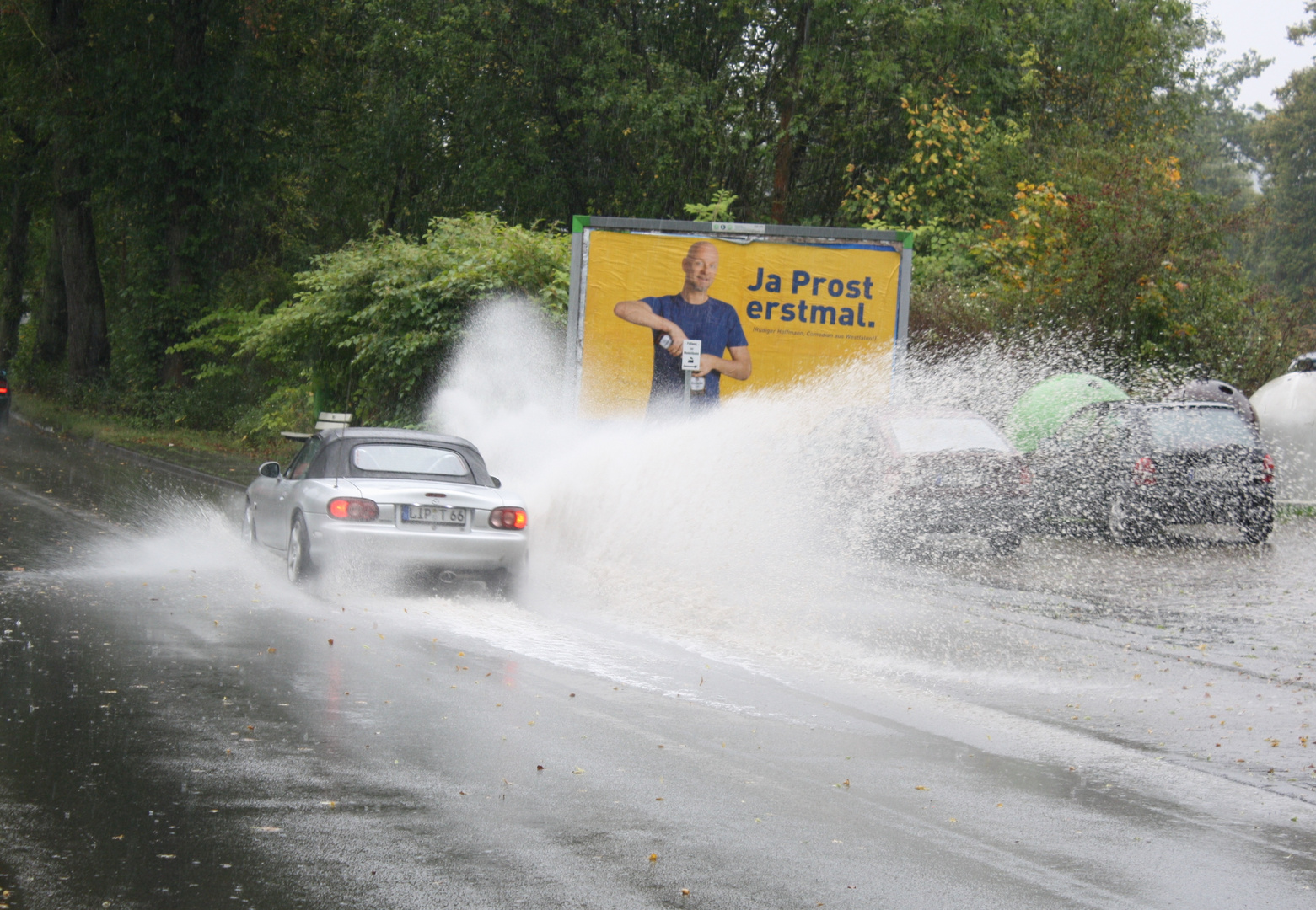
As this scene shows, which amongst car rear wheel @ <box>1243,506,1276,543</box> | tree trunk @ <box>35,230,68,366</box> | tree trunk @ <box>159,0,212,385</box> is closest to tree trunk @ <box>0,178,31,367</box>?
tree trunk @ <box>35,230,68,366</box>

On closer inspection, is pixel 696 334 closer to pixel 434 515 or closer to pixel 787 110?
pixel 434 515

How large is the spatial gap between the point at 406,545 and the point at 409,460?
131 centimetres

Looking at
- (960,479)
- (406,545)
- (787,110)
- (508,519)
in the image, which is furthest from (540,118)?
(406,545)

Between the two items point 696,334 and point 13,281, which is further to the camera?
point 13,281

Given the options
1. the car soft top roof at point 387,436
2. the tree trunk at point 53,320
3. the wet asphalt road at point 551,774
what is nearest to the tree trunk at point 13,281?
the tree trunk at point 53,320

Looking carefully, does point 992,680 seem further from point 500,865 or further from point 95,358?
point 95,358

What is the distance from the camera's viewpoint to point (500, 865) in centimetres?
471

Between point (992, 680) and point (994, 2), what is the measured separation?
2441cm

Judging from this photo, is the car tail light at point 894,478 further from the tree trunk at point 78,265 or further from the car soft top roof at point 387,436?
the tree trunk at point 78,265

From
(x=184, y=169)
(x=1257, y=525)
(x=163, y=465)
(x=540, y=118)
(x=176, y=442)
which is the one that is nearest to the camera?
(x=1257, y=525)

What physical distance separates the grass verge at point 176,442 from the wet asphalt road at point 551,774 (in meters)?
12.7

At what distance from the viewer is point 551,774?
5.90 meters

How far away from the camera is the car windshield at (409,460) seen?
11062 millimetres

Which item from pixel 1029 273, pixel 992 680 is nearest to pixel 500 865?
pixel 992 680
